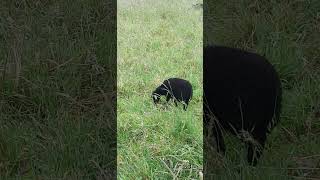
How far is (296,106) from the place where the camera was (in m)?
3.27

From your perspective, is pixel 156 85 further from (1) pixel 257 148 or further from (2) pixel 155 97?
(1) pixel 257 148

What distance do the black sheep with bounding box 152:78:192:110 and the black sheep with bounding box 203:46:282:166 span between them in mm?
586

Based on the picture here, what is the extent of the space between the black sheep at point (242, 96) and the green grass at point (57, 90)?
0.67 metres

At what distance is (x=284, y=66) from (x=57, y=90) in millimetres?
1749

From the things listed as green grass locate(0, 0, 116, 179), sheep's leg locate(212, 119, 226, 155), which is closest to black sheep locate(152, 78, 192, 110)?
green grass locate(0, 0, 116, 179)

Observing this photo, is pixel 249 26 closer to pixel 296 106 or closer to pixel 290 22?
pixel 290 22

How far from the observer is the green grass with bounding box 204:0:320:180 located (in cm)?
268

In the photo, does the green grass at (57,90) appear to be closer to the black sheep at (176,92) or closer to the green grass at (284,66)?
the black sheep at (176,92)

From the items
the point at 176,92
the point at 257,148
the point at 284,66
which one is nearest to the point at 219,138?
the point at 257,148

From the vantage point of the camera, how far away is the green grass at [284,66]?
8.78 feet

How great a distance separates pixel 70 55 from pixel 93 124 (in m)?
0.96

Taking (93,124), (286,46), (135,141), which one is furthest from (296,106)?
(93,124)

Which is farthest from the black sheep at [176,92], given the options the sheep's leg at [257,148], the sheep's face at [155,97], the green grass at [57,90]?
the sheep's leg at [257,148]

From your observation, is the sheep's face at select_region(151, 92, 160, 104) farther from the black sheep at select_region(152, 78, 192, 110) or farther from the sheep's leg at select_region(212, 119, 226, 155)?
the sheep's leg at select_region(212, 119, 226, 155)
